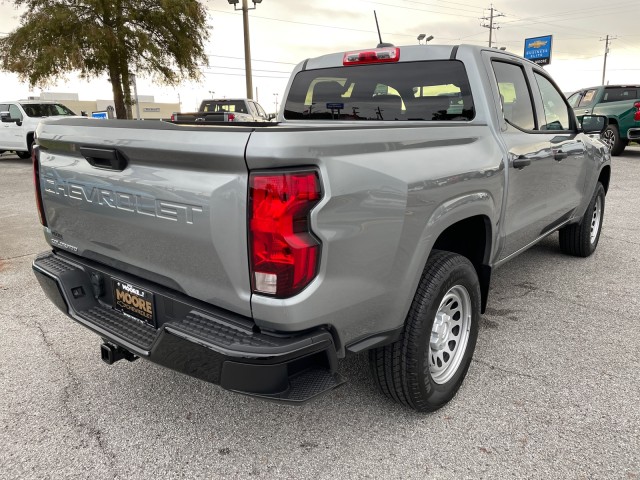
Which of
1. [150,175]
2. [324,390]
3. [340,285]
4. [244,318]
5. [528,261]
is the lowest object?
[528,261]

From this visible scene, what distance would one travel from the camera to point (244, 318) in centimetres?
197

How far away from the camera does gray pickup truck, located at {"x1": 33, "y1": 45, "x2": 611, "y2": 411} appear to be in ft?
5.95

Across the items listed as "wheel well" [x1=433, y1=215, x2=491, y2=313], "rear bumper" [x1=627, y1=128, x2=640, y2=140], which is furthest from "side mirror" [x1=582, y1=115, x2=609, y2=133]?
"rear bumper" [x1=627, y1=128, x2=640, y2=140]

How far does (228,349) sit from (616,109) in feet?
50.2

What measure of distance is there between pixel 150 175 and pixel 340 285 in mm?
892

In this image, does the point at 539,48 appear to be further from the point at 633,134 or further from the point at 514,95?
the point at 514,95

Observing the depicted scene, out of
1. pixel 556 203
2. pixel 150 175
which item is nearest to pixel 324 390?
pixel 150 175

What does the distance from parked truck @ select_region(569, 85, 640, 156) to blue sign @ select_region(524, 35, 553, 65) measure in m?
27.4

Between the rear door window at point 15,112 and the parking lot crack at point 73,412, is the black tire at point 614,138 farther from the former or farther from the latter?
the rear door window at point 15,112

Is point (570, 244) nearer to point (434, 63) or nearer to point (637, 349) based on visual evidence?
point (637, 349)

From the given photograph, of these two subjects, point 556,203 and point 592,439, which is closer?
point 592,439

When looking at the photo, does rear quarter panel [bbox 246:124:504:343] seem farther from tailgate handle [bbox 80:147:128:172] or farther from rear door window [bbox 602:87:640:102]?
rear door window [bbox 602:87:640:102]

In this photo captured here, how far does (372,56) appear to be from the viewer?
3.54m

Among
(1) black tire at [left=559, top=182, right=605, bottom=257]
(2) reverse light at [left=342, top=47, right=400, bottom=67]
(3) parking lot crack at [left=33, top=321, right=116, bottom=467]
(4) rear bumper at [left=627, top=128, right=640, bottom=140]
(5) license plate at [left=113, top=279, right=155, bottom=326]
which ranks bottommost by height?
(3) parking lot crack at [left=33, top=321, right=116, bottom=467]
